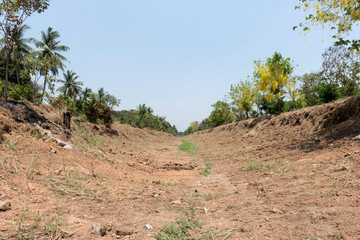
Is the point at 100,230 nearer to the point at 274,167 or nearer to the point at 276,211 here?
the point at 276,211

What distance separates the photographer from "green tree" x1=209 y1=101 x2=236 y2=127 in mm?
46219

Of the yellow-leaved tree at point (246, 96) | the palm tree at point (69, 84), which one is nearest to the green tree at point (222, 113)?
the yellow-leaved tree at point (246, 96)

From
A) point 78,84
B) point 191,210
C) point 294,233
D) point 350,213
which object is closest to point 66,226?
point 191,210

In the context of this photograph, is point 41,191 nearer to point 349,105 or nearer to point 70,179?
point 70,179

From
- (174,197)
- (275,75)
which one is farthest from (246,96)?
(174,197)

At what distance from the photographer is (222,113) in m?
46.9

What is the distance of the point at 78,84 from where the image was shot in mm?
44594

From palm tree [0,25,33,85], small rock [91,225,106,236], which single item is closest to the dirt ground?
small rock [91,225,106,236]

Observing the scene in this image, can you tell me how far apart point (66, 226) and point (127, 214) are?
39.6 inches

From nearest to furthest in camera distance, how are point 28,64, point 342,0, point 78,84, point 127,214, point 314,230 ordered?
point 314,230 < point 127,214 < point 342,0 < point 28,64 < point 78,84

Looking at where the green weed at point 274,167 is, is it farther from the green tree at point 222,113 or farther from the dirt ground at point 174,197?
the green tree at point 222,113

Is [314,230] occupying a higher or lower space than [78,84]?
lower

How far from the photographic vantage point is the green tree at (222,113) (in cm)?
4622

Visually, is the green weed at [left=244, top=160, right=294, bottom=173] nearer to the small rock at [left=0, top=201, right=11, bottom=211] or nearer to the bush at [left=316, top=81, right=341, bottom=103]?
the small rock at [left=0, top=201, right=11, bottom=211]
